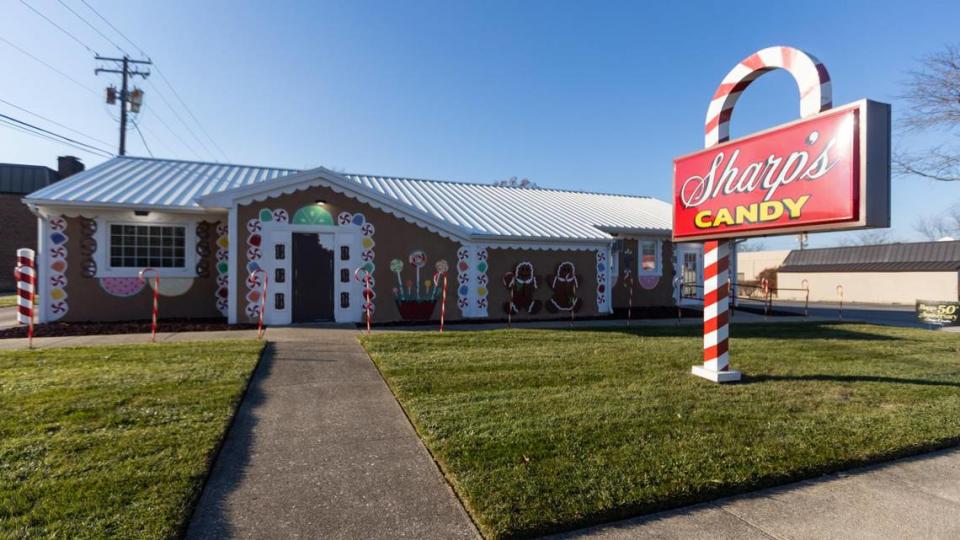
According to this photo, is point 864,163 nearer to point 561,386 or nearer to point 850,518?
point 850,518

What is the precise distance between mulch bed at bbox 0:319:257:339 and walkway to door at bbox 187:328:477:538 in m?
5.45

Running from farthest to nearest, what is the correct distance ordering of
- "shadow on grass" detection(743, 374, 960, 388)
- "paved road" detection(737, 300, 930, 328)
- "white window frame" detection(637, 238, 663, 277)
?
"white window frame" detection(637, 238, 663, 277), "paved road" detection(737, 300, 930, 328), "shadow on grass" detection(743, 374, 960, 388)

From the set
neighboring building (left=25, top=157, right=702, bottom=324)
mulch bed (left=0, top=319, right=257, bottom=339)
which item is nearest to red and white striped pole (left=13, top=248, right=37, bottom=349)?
mulch bed (left=0, top=319, right=257, bottom=339)

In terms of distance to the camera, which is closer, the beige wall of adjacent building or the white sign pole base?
the white sign pole base

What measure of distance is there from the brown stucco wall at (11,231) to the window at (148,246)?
2852 cm

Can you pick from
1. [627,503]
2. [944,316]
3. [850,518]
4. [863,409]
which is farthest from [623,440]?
[944,316]

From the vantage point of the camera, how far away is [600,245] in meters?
14.5

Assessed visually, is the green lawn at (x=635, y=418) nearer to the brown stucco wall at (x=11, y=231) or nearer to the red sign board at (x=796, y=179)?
the red sign board at (x=796, y=179)

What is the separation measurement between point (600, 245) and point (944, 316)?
1117cm

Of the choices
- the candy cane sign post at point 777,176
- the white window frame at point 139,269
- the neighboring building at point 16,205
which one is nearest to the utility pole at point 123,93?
A: the neighboring building at point 16,205

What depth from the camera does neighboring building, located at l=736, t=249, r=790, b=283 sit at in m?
38.2

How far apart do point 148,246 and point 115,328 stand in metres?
2.41

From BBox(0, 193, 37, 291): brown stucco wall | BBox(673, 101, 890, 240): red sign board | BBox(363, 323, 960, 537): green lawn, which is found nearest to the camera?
BBox(363, 323, 960, 537): green lawn

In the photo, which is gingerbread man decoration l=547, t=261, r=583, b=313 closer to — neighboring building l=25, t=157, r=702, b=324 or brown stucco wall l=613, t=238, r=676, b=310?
neighboring building l=25, t=157, r=702, b=324
